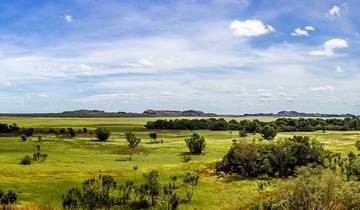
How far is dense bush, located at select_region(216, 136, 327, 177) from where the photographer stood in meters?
108

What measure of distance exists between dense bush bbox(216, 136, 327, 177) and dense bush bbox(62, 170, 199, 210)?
2442 cm

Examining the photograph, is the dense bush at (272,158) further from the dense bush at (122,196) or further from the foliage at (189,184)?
the dense bush at (122,196)

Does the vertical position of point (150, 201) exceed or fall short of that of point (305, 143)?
it falls short

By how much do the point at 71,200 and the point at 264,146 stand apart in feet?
193

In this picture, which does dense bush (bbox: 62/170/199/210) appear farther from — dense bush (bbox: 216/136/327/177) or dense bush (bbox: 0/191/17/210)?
dense bush (bbox: 216/136/327/177)

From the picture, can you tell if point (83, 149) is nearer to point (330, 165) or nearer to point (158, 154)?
point (158, 154)

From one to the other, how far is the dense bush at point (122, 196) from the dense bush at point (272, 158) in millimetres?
24418

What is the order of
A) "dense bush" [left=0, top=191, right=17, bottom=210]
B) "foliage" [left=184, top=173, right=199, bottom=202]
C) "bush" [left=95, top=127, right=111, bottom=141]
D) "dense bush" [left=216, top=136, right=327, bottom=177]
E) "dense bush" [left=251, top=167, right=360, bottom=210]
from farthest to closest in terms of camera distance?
"bush" [left=95, top=127, right=111, bottom=141], "dense bush" [left=216, top=136, right=327, bottom=177], "foliage" [left=184, top=173, right=199, bottom=202], "dense bush" [left=0, top=191, right=17, bottom=210], "dense bush" [left=251, top=167, right=360, bottom=210]

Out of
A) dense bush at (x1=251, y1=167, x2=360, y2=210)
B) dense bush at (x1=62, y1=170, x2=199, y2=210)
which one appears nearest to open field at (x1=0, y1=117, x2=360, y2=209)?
dense bush at (x1=62, y1=170, x2=199, y2=210)

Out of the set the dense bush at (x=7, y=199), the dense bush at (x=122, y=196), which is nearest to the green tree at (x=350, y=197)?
the dense bush at (x=122, y=196)

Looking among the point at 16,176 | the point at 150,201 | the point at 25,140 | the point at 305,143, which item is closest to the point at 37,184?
the point at 16,176

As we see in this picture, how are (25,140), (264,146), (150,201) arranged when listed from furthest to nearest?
(25,140), (264,146), (150,201)

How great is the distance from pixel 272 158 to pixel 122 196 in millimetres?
44227

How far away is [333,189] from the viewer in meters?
64.4
